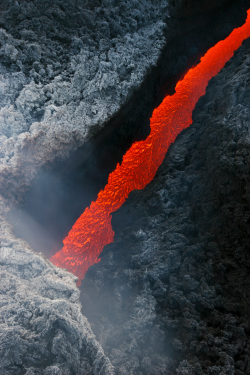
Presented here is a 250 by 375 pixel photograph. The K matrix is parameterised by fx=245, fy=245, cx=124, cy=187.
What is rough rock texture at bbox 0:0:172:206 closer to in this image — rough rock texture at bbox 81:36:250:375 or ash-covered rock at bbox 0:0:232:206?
ash-covered rock at bbox 0:0:232:206

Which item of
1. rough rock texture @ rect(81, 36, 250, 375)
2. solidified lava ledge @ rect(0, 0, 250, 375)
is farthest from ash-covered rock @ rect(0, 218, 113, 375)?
rough rock texture @ rect(81, 36, 250, 375)

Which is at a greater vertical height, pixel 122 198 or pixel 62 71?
pixel 62 71

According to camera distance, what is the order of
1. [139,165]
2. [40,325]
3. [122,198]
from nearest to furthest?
[40,325], [122,198], [139,165]

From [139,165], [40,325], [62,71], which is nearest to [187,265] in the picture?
[40,325]

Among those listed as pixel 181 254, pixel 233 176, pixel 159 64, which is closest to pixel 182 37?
pixel 159 64

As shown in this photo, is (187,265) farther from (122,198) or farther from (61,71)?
(61,71)

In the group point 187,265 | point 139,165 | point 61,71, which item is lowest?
point 187,265
